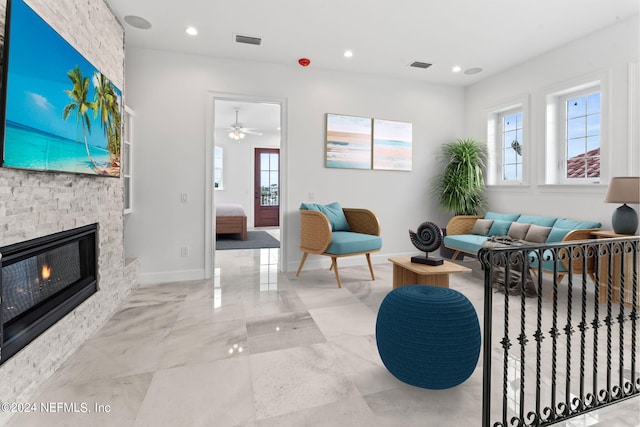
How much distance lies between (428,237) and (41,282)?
8.99 feet

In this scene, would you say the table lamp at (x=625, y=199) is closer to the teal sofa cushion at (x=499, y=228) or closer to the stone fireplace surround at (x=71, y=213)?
the teal sofa cushion at (x=499, y=228)

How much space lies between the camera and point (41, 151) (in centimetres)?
162

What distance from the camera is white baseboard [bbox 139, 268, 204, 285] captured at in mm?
3541

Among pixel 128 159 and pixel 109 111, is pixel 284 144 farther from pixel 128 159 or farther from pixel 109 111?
pixel 109 111

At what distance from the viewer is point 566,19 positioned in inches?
117

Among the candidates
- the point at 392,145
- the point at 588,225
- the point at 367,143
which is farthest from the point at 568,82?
the point at 367,143

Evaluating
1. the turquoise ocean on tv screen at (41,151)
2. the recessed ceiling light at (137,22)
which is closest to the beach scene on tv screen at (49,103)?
the turquoise ocean on tv screen at (41,151)

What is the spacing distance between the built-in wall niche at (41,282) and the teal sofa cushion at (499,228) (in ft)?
13.9

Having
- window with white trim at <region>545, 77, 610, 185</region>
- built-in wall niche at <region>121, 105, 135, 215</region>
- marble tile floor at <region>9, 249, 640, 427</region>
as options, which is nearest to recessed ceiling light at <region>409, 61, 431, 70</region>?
window with white trim at <region>545, 77, 610, 185</region>

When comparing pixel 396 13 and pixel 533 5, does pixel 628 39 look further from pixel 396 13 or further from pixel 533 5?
pixel 396 13

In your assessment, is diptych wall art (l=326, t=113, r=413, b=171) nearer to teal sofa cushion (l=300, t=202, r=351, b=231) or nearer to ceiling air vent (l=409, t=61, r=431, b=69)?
teal sofa cushion (l=300, t=202, r=351, b=231)

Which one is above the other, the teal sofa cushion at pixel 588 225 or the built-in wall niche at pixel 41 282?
the teal sofa cushion at pixel 588 225

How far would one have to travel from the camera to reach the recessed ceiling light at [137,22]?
2.93 metres

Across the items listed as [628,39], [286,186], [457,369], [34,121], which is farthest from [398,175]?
[34,121]
